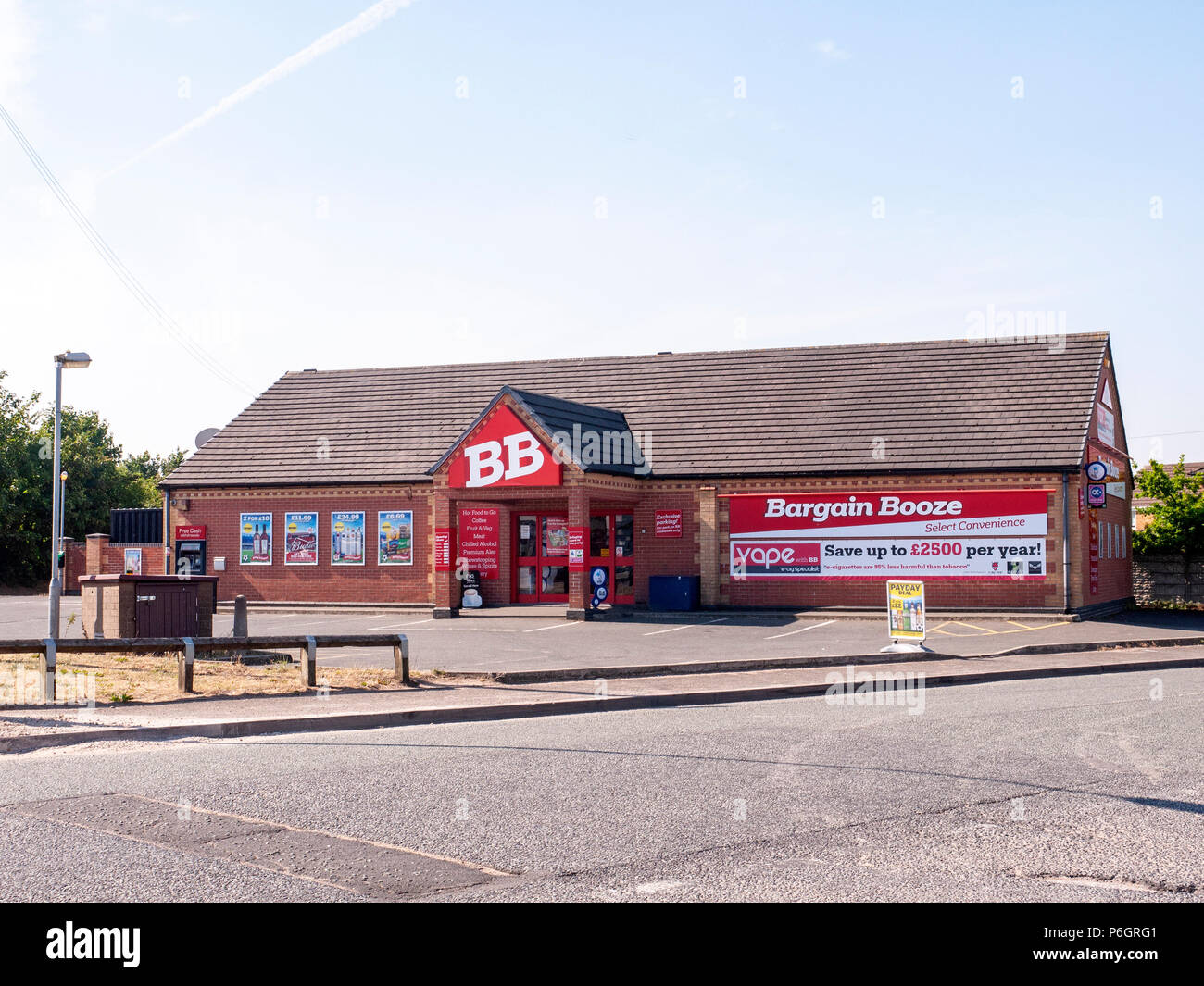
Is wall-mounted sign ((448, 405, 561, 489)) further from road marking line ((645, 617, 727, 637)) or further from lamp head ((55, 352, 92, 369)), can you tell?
lamp head ((55, 352, 92, 369))

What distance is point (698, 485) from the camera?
1160 inches

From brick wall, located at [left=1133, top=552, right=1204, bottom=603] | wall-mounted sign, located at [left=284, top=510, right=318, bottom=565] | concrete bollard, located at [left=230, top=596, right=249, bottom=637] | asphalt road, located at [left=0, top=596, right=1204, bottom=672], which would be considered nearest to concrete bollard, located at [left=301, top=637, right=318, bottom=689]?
asphalt road, located at [left=0, top=596, right=1204, bottom=672]

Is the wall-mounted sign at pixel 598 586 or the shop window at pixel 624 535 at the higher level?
the shop window at pixel 624 535

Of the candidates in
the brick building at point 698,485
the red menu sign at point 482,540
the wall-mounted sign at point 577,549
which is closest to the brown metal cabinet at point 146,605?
the wall-mounted sign at point 577,549

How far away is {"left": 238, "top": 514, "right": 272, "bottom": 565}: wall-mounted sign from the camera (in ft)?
106

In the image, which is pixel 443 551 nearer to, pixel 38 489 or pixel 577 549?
pixel 577 549

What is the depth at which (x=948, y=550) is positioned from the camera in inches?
1083

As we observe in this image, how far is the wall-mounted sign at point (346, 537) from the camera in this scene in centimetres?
3156

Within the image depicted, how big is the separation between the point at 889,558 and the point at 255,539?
57.4 ft

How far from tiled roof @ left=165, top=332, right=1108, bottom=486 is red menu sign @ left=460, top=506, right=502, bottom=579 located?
1.86 metres

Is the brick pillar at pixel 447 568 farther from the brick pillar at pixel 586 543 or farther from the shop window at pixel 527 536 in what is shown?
the brick pillar at pixel 586 543

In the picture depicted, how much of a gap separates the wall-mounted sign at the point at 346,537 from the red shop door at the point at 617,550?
6571mm
